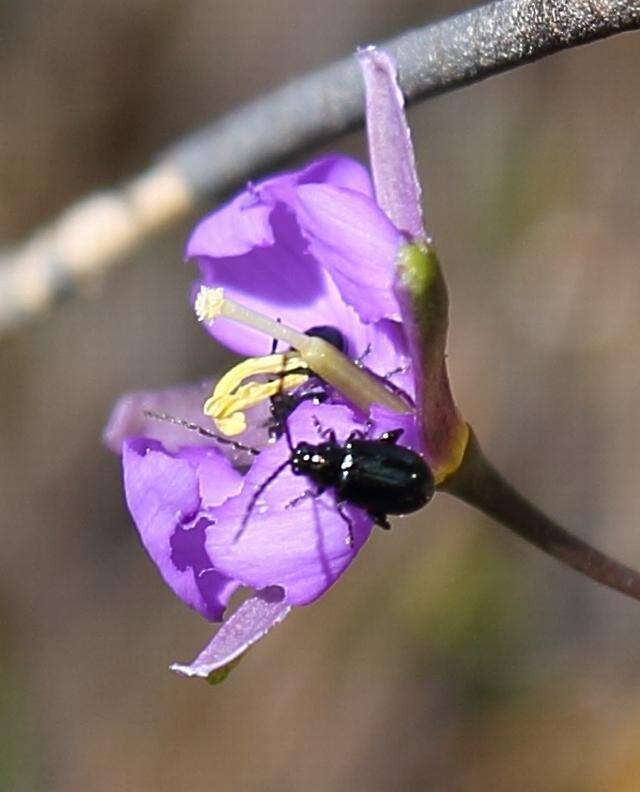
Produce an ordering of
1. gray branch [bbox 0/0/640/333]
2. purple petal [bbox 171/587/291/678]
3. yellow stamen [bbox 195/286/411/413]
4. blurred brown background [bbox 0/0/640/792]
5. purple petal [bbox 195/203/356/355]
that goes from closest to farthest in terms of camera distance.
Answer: gray branch [bbox 0/0/640/333] → purple petal [bbox 171/587/291/678] → yellow stamen [bbox 195/286/411/413] → purple petal [bbox 195/203/356/355] → blurred brown background [bbox 0/0/640/792]

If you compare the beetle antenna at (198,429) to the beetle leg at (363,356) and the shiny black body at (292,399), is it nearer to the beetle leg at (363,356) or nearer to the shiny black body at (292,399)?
the shiny black body at (292,399)

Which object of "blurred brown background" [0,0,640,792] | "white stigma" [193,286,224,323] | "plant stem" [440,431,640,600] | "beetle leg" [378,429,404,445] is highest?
"white stigma" [193,286,224,323]

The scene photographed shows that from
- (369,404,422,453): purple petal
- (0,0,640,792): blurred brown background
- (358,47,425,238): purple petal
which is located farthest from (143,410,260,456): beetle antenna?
(0,0,640,792): blurred brown background

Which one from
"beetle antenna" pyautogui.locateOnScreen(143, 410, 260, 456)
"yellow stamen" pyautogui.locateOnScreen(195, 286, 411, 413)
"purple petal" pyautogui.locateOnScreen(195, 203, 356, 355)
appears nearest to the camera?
"yellow stamen" pyautogui.locateOnScreen(195, 286, 411, 413)

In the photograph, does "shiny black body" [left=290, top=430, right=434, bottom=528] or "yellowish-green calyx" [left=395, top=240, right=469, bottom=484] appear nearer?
"yellowish-green calyx" [left=395, top=240, right=469, bottom=484]

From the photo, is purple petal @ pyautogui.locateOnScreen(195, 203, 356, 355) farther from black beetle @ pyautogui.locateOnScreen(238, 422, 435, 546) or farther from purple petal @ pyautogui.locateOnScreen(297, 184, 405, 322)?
black beetle @ pyautogui.locateOnScreen(238, 422, 435, 546)

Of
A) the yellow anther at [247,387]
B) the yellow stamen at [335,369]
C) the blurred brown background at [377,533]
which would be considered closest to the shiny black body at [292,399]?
the yellow anther at [247,387]

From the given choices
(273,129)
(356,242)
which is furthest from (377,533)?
(356,242)

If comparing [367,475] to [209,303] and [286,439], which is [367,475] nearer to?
[286,439]
